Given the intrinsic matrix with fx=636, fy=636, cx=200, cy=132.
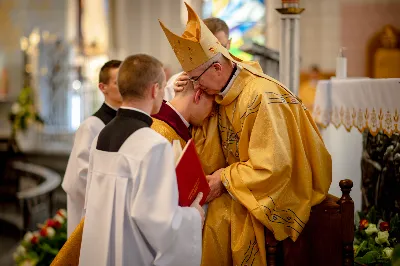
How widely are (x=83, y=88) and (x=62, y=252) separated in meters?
10.9

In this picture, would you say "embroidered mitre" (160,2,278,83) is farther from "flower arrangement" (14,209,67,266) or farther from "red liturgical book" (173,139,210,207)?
"flower arrangement" (14,209,67,266)

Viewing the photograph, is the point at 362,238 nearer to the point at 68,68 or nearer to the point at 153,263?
the point at 153,263

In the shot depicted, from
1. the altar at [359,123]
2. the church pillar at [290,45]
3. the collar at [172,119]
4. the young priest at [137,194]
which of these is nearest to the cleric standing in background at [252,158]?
the collar at [172,119]

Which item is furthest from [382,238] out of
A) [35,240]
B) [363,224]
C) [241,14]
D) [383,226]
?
[241,14]

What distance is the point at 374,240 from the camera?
3.80m

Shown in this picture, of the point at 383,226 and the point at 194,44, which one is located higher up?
the point at 194,44

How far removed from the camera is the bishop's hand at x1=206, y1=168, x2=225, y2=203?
3193mm

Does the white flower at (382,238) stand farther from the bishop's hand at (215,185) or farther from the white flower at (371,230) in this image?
the bishop's hand at (215,185)

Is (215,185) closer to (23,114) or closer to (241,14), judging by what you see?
(23,114)

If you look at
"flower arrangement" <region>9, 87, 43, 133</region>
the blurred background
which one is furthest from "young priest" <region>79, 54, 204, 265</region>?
"flower arrangement" <region>9, 87, 43, 133</region>

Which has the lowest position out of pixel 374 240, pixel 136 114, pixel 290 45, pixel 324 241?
pixel 374 240

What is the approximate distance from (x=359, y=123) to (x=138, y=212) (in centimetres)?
194

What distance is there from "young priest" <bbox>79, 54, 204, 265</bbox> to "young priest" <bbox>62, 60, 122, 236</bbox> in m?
Result: 1.27

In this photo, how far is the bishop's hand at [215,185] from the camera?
10.5 ft
